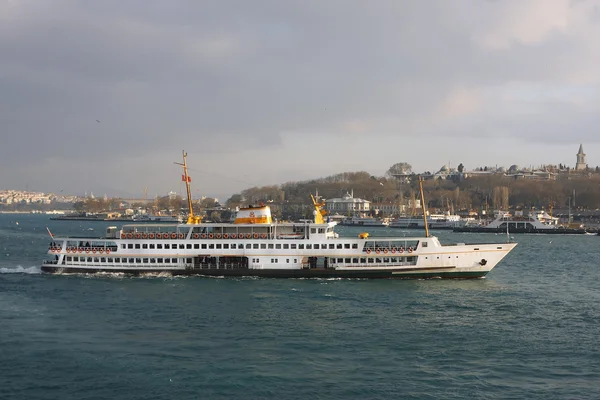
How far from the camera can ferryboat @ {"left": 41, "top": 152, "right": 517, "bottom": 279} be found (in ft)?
142

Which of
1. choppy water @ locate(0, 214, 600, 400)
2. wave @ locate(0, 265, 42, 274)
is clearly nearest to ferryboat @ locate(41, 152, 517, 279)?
choppy water @ locate(0, 214, 600, 400)

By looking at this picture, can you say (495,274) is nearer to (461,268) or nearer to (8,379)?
(461,268)

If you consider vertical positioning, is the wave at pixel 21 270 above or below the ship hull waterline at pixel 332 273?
above

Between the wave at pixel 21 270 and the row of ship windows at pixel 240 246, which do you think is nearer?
the row of ship windows at pixel 240 246

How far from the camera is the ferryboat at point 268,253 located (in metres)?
43.4

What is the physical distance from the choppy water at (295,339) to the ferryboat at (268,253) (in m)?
1.41

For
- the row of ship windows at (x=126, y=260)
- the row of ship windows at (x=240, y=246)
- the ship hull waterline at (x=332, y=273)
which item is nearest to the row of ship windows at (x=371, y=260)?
the ship hull waterline at (x=332, y=273)

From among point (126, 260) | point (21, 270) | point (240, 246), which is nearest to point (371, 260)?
point (240, 246)

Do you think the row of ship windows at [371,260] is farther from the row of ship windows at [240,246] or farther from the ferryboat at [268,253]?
the row of ship windows at [240,246]

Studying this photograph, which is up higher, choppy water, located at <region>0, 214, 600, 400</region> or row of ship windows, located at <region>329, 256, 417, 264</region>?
row of ship windows, located at <region>329, 256, 417, 264</region>

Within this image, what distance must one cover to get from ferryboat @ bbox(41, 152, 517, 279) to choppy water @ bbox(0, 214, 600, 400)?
1.41 meters

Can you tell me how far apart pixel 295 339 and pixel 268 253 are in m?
17.1

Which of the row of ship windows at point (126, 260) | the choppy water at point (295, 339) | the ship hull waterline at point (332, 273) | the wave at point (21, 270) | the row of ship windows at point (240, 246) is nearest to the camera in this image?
the choppy water at point (295, 339)

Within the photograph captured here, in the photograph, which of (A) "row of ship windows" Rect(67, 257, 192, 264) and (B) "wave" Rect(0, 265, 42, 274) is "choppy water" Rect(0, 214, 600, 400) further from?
(B) "wave" Rect(0, 265, 42, 274)
